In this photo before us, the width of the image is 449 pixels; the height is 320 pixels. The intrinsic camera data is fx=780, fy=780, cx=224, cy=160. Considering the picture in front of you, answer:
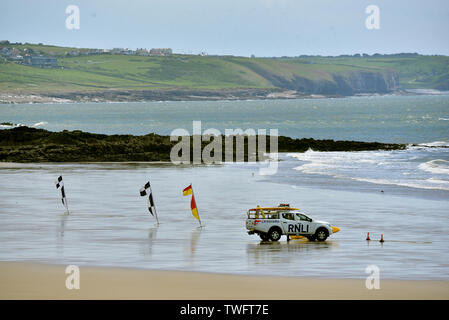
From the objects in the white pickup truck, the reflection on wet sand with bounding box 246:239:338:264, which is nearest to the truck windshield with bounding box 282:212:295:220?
the white pickup truck

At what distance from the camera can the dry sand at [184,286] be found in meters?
17.2

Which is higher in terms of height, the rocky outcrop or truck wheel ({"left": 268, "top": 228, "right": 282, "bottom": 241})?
the rocky outcrop

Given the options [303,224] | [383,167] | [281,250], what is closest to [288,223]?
[303,224]

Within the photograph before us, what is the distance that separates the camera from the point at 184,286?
Answer: 1838 centimetres

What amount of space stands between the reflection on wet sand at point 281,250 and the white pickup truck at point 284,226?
0.31 meters

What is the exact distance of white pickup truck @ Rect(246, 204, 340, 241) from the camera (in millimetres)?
26500

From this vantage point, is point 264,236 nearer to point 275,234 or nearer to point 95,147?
point 275,234

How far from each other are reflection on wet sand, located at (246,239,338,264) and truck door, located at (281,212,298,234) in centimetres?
42

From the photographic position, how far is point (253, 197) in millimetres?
40062

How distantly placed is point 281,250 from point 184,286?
22.9 feet

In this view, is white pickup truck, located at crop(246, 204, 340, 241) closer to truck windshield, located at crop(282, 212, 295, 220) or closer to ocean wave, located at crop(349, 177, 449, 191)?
truck windshield, located at crop(282, 212, 295, 220)

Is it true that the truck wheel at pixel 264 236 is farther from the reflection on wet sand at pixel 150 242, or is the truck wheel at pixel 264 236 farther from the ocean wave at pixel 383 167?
the ocean wave at pixel 383 167

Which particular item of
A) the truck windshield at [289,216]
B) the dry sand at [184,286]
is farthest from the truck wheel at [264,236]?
the dry sand at [184,286]
